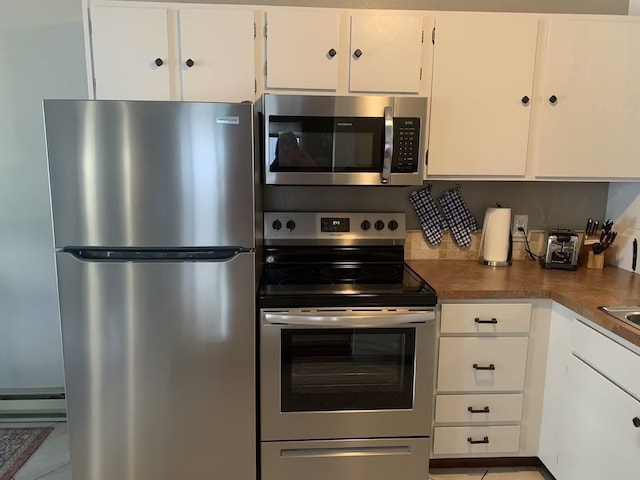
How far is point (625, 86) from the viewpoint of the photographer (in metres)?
2.13

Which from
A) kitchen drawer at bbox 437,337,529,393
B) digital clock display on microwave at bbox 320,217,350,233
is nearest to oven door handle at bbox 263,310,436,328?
kitchen drawer at bbox 437,337,529,393

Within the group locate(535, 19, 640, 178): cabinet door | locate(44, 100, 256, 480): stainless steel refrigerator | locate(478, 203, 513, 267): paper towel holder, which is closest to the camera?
locate(44, 100, 256, 480): stainless steel refrigerator

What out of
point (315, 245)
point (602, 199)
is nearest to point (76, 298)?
point (315, 245)

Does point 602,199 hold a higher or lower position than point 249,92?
lower

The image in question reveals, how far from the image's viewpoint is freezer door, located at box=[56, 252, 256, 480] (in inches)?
67.1

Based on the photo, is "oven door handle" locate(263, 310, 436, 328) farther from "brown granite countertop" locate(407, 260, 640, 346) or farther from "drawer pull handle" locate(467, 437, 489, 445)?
"drawer pull handle" locate(467, 437, 489, 445)

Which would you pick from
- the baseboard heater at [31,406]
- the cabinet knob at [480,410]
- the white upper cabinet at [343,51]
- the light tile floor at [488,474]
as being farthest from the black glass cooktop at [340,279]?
the baseboard heater at [31,406]

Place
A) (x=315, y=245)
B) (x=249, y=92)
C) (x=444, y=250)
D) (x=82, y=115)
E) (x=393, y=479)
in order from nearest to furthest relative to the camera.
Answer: (x=82, y=115) < (x=393, y=479) < (x=249, y=92) < (x=315, y=245) < (x=444, y=250)

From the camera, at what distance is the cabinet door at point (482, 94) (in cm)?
208

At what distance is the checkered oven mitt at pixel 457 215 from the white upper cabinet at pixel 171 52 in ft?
3.88

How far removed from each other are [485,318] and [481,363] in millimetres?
210

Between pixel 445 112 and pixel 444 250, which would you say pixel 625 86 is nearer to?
pixel 445 112

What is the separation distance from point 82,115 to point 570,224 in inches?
97.2

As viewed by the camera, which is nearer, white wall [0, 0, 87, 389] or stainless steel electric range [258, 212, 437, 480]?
stainless steel electric range [258, 212, 437, 480]
